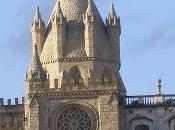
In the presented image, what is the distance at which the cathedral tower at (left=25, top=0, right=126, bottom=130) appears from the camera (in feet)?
340

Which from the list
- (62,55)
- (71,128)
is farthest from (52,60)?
(71,128)

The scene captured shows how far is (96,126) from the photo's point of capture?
10375 centimetres

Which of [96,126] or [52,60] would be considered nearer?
[96,126]

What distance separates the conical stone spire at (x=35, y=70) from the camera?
105m

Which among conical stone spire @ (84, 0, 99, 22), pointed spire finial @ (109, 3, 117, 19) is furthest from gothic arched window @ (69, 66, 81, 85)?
pointed spire finial @ (109, 3, 117, 19)

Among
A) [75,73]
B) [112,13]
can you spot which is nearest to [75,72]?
[75,73]

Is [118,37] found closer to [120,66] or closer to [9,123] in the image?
[120,66]

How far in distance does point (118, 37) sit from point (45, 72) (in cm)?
929

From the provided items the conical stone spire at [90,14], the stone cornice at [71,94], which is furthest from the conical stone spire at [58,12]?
the stone cornice at [71,94]

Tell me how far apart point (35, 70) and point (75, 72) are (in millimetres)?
6232

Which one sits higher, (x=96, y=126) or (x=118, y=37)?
(x=118, y=37)

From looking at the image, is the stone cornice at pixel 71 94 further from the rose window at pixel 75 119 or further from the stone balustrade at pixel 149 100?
the stone balustrade at pixel 149 100

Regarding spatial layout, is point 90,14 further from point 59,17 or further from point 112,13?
point 112,13

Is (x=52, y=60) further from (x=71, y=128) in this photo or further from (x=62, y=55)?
(x=71, y=128)
